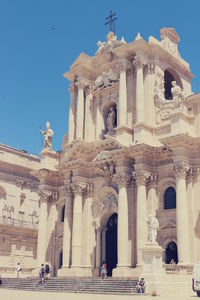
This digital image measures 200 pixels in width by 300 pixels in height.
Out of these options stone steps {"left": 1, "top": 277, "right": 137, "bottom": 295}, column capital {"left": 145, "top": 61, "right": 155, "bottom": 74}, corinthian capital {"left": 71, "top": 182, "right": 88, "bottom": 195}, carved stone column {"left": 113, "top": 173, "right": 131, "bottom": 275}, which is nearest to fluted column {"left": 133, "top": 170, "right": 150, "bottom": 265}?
carved stone column {"left": 113, "top": 173, "right": 131, "bottom": 275}

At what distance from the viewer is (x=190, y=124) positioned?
102ft

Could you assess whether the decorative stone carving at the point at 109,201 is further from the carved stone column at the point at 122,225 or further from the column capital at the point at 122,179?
the column capital at the point at 122,179

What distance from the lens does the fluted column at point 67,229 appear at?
112ft

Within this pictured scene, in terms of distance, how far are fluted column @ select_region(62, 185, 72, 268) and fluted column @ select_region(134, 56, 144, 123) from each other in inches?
328

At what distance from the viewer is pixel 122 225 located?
100ft

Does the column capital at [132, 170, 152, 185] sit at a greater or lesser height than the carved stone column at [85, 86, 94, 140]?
lesser

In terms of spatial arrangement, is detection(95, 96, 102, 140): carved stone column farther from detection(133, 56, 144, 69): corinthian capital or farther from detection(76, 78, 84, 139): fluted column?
detection(133, 56, 144, 69): corinthian capital

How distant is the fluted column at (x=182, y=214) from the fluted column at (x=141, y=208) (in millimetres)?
2524

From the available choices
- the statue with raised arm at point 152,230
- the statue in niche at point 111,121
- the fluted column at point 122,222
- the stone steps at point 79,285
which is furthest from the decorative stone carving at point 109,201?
the statue with raised arm at point 152,230

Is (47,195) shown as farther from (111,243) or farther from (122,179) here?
(122,179)

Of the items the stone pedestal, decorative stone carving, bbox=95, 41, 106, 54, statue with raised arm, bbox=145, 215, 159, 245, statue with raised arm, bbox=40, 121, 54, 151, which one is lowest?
the stone pedestal

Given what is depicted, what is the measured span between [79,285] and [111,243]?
7.10 metres

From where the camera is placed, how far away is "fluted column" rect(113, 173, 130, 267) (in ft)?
98.6

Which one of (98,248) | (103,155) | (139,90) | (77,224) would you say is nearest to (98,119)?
(103,155)
